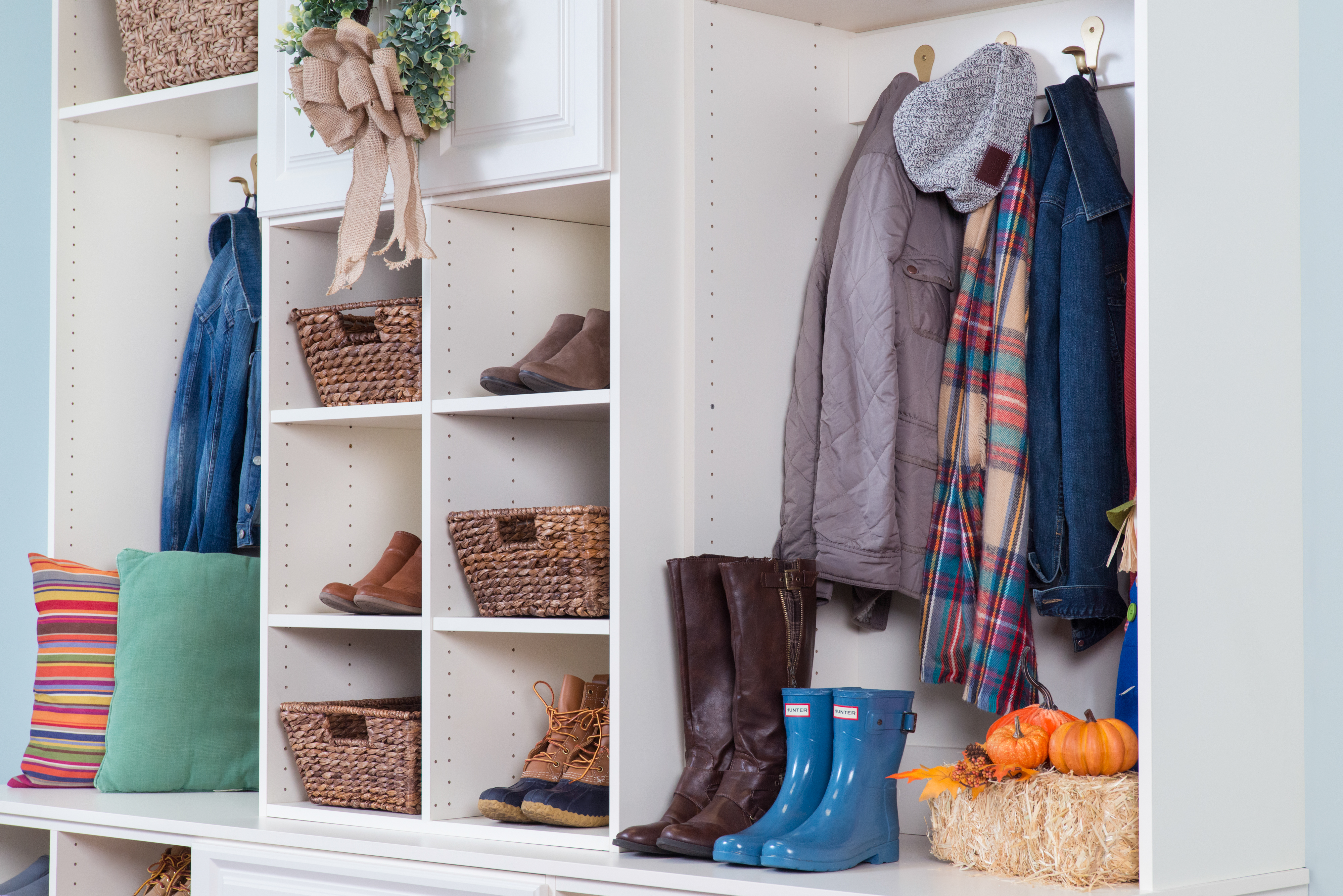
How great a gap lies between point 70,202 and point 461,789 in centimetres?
149

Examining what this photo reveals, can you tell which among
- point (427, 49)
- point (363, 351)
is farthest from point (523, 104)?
point (363, 351)

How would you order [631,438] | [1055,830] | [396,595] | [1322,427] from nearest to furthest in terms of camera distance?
1. [1055,830]
2. [1322,427]
3. [631,438]
4. [396,595]

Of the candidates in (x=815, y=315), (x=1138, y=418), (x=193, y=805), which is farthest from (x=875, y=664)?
(x=193, y=805)

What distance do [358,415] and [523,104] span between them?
58cm

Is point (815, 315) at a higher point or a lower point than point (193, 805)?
higher

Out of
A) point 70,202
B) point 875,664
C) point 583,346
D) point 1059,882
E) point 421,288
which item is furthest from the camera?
point 70,202

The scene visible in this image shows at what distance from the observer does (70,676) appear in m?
2.65

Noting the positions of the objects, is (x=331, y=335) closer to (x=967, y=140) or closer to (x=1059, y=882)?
(x=967, y=140)

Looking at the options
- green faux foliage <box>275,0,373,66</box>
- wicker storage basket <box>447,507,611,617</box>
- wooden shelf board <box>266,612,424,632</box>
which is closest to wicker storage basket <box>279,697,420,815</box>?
wooden shelf board <box>266,612,424,632</box>

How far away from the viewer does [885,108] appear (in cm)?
229

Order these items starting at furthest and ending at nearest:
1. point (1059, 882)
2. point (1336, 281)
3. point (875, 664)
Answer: point (875, 664) < point (1336, 281) < point (1059, 882)

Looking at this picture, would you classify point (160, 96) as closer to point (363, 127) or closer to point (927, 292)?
point (363, 127)

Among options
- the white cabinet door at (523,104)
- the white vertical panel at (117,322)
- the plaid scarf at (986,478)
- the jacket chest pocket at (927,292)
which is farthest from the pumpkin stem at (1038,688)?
the white vertical panel at (117,322)

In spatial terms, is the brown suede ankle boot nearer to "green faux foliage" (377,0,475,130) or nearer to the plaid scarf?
"green faux foliage" (377,0,475,130)
